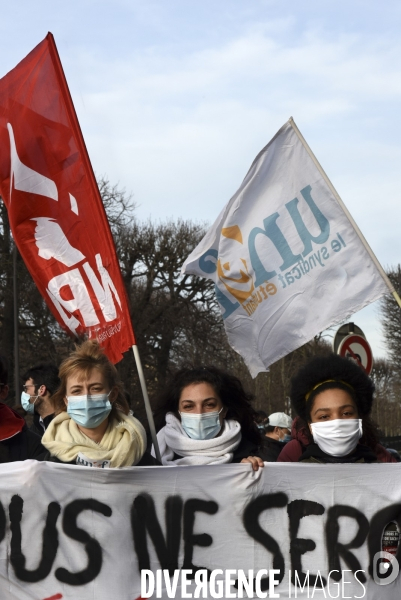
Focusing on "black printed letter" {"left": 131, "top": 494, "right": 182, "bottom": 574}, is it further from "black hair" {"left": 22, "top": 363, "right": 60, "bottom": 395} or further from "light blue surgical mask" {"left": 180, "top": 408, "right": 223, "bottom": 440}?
"black hair" {"left": 22, "top": 363, "right": 60, "bottom": 395}

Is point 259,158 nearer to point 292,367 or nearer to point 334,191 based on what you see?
point 334,191

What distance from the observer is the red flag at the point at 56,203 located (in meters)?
5.00

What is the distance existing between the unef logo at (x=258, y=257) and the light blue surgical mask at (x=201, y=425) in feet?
6.42

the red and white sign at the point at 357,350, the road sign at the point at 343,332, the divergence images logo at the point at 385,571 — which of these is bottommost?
the divergence images logo at the point at 385,571

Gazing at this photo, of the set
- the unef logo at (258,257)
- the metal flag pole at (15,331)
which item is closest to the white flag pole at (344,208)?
the unef logo at (258,257)

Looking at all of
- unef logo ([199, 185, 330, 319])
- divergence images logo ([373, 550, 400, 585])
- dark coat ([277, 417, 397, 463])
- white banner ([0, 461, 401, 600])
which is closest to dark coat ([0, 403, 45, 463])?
white banner ([0, 461, 401, 600])

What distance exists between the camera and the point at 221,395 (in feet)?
15.2

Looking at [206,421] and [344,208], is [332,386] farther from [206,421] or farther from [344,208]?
[344,208]

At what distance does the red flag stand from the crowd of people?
1.70ft

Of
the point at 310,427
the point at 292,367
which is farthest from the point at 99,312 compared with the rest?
the point at 292,367

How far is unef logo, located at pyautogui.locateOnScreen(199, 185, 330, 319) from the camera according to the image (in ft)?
20.6

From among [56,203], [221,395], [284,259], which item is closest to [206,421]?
[221,395]

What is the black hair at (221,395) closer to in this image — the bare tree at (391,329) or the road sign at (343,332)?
the road sign at (343,332)

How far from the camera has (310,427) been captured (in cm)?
439
